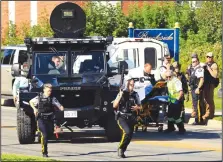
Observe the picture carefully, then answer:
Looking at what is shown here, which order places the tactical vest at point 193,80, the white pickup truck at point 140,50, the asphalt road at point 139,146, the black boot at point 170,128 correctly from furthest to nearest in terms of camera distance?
the white pickup truck at point 140,50 → the tactical vest at point 193,80 → the black boot at point 170,128 → the asphalt road at point 139,146

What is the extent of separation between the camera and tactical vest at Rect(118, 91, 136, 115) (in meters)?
15.6

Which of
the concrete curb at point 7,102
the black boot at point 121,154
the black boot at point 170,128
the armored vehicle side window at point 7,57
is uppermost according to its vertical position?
the armored vehicle side window at point 7,57

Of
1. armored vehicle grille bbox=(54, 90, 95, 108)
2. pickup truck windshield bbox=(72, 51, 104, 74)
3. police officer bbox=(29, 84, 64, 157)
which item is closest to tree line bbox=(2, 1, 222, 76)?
pickup truck windshield bbox=(72, 51, 104, 74)

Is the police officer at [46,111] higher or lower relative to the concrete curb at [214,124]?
higher

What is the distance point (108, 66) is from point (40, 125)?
3.64 m

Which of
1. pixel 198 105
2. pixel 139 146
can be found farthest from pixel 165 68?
pixel 139 146

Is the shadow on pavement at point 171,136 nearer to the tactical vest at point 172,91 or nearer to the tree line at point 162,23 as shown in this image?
the tactical vest at point 172,91

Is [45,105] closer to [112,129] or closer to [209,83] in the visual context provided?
[112,129]

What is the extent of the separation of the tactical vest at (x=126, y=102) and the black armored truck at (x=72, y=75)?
207 cm

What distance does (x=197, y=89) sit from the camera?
22734mm

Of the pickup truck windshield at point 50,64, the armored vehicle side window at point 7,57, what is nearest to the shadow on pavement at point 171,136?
the pickup truck windshield at point 50,64

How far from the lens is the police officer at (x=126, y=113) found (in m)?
15.5

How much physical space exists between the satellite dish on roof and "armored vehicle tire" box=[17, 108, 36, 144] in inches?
103

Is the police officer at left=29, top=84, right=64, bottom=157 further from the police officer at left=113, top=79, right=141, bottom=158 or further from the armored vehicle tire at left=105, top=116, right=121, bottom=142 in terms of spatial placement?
the armored vehicle tire at left=105, top=116, right=121, bottom=142
